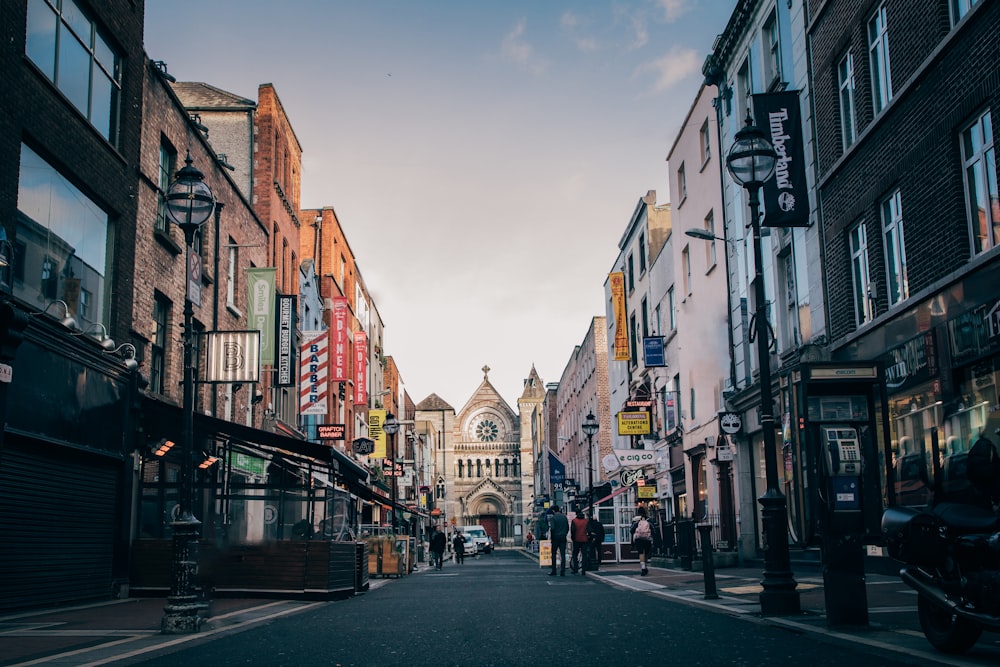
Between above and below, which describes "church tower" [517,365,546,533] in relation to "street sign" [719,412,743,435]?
above

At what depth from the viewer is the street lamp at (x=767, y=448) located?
11.3 metres

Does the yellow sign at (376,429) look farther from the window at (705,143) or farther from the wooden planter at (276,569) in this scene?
the wooden planter at (276,569)

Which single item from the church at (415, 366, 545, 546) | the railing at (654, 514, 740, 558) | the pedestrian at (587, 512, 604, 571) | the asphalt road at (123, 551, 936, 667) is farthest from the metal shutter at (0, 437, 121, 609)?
the church at (415, 366, 545, 546)

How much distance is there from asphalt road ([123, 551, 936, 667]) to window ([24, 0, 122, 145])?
9.07 meters

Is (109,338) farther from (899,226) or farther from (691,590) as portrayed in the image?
(899,226)

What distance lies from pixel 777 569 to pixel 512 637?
3.47 meters

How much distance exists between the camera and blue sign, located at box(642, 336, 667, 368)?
114 feet

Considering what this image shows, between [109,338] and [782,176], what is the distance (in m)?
13.0

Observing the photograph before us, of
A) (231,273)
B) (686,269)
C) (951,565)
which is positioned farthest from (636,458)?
(951,565)

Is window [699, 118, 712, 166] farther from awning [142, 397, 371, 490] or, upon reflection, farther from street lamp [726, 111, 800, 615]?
street lamp [726, 111, 800, 615]

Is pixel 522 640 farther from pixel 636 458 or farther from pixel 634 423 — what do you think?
pixel 634 423

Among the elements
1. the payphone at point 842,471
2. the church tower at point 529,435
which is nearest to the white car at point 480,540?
the church tower at point 529,435

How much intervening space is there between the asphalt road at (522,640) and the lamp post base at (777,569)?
473mm

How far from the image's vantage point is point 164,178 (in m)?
21.3
